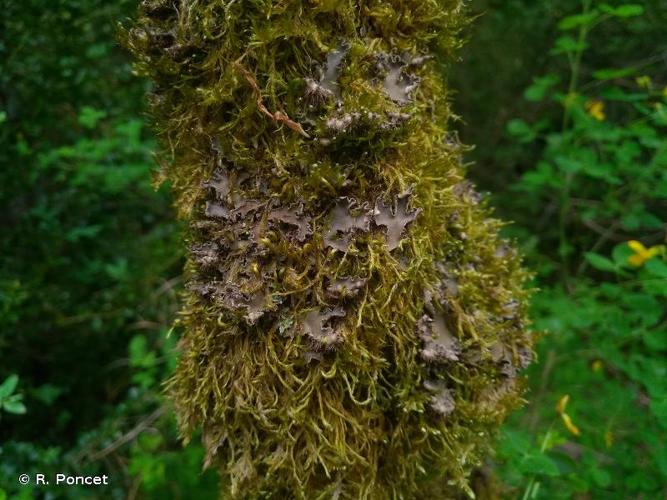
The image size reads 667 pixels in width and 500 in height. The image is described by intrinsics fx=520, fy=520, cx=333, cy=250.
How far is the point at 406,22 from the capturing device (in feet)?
3.89

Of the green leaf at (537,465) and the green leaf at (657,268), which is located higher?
the green leaf at (657,268)

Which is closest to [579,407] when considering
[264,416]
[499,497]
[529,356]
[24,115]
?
[499,497]

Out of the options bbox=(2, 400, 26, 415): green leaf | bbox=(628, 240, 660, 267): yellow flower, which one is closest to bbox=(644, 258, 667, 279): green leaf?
bbox=(628, 240, 660, 267): yellow flower

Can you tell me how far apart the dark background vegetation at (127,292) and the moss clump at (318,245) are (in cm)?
63

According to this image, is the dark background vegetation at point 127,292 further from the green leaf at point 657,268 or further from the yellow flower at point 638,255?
the green leaf at point 657,268

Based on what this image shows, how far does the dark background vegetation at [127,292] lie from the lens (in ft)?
6.48

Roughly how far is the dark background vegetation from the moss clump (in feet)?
2.07

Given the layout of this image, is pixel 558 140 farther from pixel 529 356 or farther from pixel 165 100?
pixel 165 100

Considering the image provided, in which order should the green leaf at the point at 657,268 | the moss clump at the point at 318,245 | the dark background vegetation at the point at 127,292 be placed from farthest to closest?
1. the dark background vegetation at the point at 127,292
2. the green leaf at the point at 657,268
3. the moss clump at the point at 318,245

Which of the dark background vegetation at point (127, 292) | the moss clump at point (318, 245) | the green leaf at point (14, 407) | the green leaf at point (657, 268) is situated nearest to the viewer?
the moss clump at point (318, 245)

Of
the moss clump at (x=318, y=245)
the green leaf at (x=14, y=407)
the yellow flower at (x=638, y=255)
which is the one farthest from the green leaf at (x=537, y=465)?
the green leaf at (x=14, y=407)

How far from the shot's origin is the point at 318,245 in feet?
3.72

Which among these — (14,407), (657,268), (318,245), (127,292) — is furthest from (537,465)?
(127,292)

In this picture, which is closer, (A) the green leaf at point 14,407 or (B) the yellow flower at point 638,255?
(A) the green leaf at point 14,407
